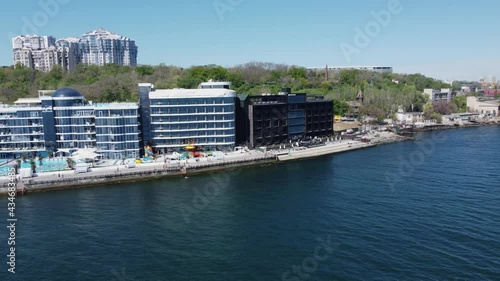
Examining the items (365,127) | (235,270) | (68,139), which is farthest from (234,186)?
(365,127)

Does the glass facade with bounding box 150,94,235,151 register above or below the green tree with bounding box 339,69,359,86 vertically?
below

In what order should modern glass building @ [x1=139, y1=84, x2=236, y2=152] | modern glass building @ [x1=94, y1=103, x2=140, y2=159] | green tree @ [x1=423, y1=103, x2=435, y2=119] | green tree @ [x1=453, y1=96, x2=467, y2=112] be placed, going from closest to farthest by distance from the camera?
modern glass building @ [x1=94, y1=103, x2=140, y2=159], modern glass building @ [x1=139, y1=84, x2=236, y2=152], green tree @ [x1=423, y1=103, x2=435, y2=119], green tree @ [x1=453, y1=96, x2=467, y2=112]

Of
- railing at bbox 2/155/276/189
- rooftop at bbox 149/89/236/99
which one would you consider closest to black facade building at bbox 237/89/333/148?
rooftop at bbox 149/89/236/99

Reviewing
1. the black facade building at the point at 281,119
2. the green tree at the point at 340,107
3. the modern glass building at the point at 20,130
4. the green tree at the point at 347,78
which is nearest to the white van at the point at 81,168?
→ the modern glass building at the point at 20,130

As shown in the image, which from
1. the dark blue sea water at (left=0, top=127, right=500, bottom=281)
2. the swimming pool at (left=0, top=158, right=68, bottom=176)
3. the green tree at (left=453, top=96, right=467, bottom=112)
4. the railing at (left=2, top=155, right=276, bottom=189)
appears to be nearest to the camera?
the dark blue sea water at (left=0, top=127, right=500, bottom=281)

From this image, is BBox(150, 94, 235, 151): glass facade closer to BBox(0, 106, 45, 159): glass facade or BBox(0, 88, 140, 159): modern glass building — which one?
BBox(0, 88, 140, 159): modern glass building

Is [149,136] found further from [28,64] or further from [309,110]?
[28,64]

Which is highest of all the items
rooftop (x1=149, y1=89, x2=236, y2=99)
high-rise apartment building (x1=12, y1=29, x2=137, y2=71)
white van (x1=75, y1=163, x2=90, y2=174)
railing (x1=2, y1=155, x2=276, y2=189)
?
high-rise apartment building (x1=12, y1=29, x2=137, y2=71)
